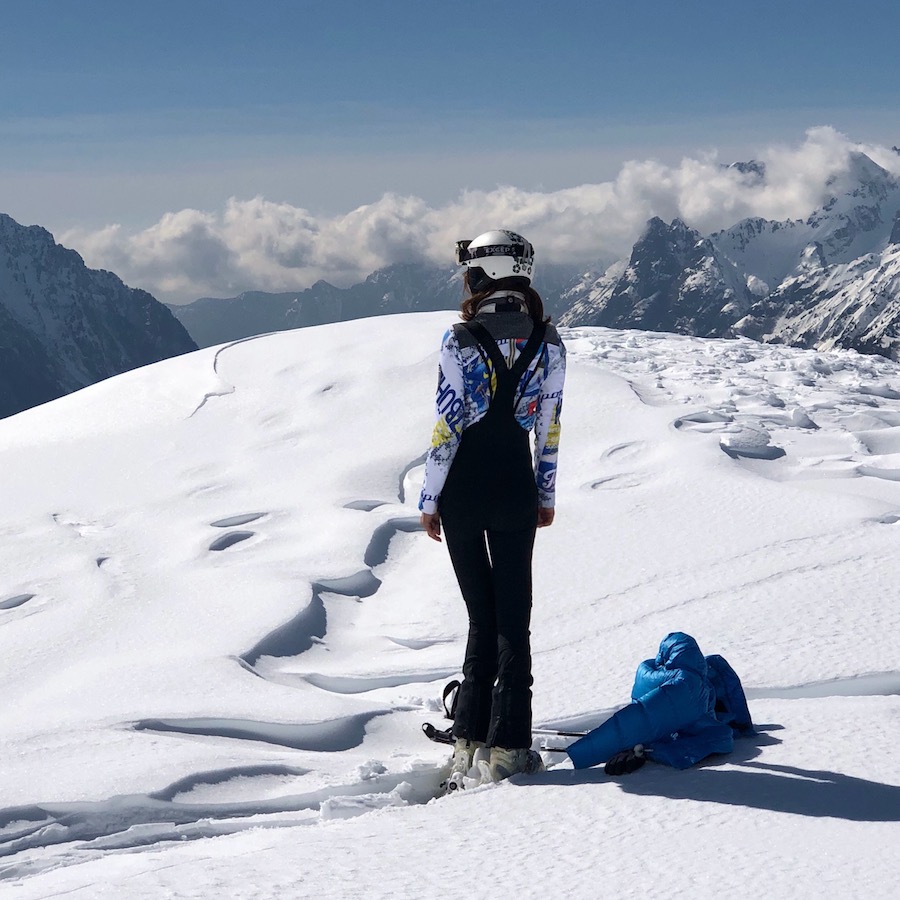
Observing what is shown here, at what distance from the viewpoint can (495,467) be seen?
385 cm

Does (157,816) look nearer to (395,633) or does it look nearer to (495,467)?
(495,467)

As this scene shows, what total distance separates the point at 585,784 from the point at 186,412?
8.53 metres

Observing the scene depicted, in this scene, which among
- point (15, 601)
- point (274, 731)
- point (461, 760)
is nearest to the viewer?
point (461, 760)

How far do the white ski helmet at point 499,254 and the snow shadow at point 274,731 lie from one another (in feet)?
7.34

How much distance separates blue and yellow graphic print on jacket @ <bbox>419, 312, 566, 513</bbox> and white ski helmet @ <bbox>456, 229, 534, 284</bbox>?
173 millimetres

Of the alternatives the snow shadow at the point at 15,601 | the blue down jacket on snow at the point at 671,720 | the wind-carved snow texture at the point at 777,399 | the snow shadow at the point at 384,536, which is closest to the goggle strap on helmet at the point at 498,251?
the blue down jacket on snow at the point at 671,720

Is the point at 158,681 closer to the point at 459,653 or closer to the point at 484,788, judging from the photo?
the point at 459,653

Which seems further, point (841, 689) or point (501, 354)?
point (841, 689)

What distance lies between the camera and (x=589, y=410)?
9.84 meters

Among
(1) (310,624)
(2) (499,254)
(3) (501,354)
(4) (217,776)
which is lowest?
(4) (217,776)

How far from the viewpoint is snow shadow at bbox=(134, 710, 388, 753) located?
4469 millimetres

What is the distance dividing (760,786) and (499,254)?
219 centimetres

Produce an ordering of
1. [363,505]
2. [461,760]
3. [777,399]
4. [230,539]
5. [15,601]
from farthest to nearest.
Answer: [777,399]
[363,505]
[230,539]
[15,601]
[461,760]

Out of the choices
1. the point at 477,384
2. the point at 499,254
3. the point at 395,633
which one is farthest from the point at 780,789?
the point at 395,633
